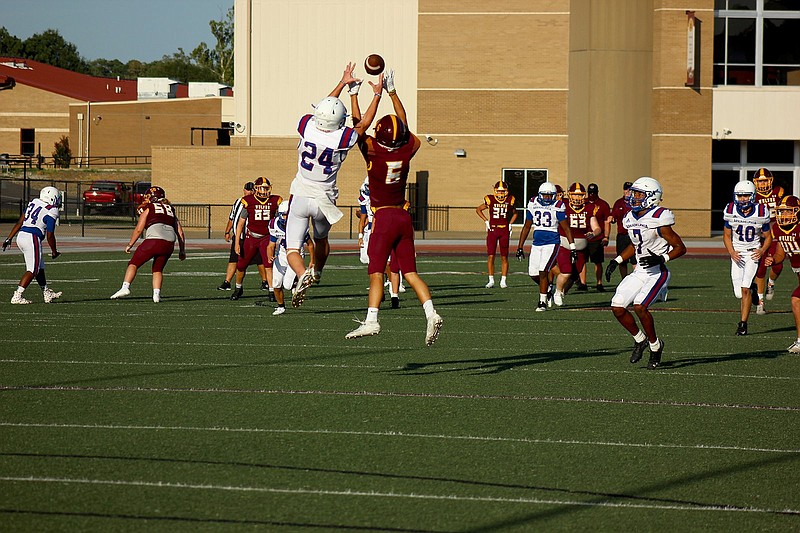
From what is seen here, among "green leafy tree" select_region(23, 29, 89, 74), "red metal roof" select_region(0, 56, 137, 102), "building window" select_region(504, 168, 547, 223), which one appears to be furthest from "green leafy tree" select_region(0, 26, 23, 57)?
"building window" select_region(504, 168, 547, 223)

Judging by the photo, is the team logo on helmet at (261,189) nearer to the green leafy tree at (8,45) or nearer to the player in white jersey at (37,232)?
the player in white jersey at (37,232)

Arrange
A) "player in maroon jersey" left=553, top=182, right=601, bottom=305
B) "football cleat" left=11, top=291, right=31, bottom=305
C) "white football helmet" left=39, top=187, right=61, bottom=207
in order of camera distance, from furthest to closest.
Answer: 1. "player in maroon jersey" left=553, top=182, right=601, bottom=305
2. "white football helmet" left=39, top=187, right=61, bottom=207
3. "football cleat" left=11, top=291, right=31, bottom=305

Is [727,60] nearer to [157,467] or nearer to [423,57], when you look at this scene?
[423,57]

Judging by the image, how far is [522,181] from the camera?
44062mm

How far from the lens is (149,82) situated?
82562mm

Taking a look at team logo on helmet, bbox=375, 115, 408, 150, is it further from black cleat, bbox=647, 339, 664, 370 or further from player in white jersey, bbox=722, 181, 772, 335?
player in white jersey, bbox=722, 181, 772, 335

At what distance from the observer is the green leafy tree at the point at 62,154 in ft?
233

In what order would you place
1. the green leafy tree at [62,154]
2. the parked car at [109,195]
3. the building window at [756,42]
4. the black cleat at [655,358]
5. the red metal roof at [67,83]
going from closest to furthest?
the black cleat at [655,358]
the building window at [756,42]
the parked car at [109,195]
the green leafy tree at [62,154]
the red metal roof at [67,83]

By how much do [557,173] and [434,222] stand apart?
16.8 feet

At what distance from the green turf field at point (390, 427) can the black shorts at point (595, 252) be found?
5.69 meters

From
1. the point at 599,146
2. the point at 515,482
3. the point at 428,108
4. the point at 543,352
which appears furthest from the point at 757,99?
the point at 515,482

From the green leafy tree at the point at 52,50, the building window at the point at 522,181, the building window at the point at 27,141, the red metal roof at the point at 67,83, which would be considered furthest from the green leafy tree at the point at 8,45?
→ the building window at the point at 522,181

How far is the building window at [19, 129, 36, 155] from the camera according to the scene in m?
76.8

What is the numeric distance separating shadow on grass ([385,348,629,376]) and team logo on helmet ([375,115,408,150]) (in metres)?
2.10
